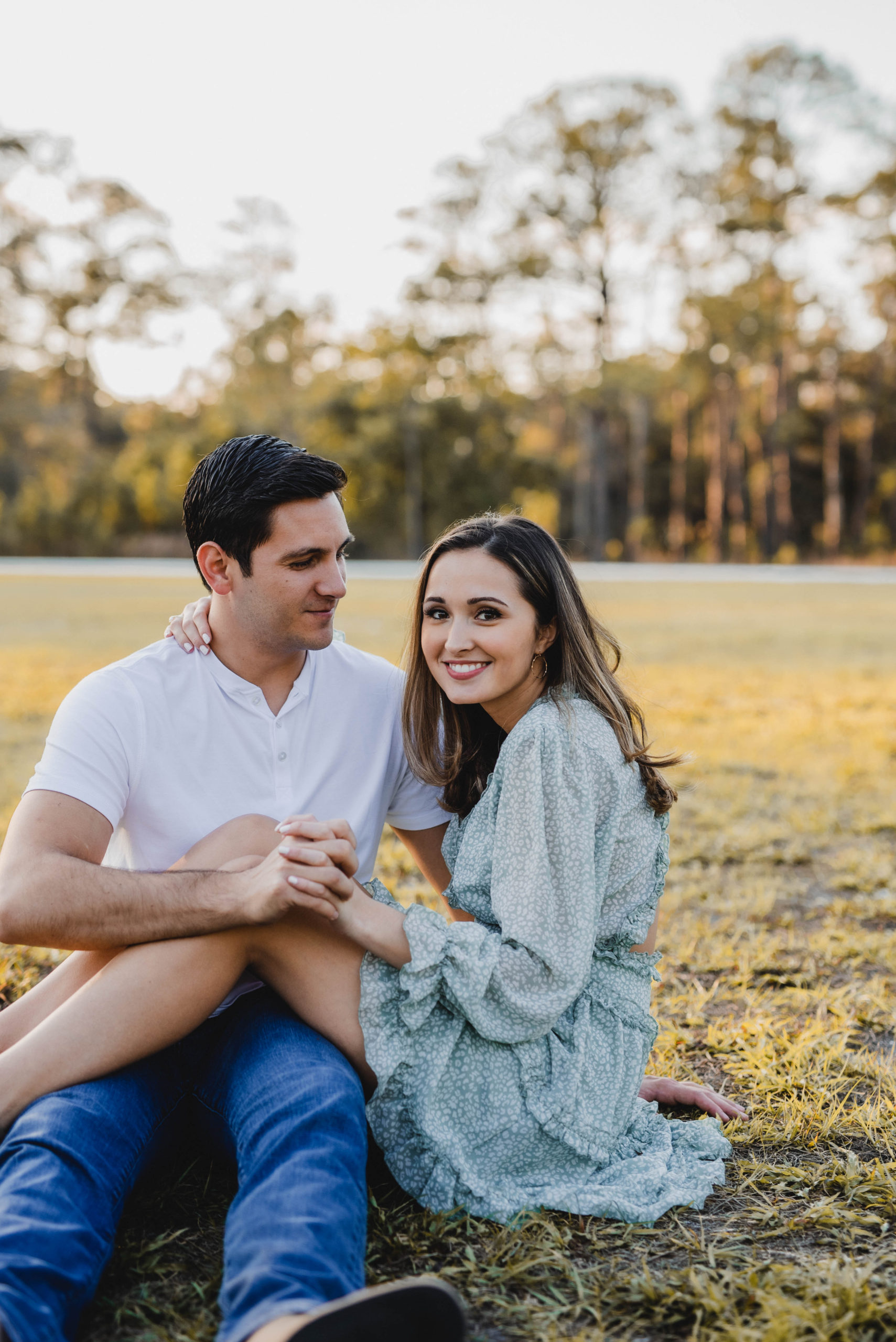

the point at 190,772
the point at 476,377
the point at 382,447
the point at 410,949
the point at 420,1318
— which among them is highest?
the point at 476,377

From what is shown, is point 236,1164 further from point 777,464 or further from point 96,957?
point 777,464

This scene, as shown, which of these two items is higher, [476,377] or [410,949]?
[476,377]

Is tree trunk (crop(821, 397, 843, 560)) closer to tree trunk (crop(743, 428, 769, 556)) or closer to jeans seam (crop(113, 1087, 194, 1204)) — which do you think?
tree trunk (crop(743, 428, 769, 556))

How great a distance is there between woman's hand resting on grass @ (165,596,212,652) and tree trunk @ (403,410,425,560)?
1253 inches

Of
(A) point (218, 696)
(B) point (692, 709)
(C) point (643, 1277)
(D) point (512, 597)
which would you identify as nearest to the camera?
(C) point (643, 1277)

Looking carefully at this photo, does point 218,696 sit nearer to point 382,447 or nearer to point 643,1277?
point 643,1277

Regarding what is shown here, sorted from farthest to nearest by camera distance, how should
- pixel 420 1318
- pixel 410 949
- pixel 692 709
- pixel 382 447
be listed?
pixel 382 447
pixel 692 709
pixel 410 949
pixel 420 1318

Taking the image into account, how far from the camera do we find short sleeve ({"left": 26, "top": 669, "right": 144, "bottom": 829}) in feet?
8.04

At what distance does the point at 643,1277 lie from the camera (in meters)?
2.08

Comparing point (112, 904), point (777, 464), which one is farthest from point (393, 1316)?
point (777, 464)

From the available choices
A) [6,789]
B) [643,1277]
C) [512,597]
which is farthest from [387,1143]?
[6,789]

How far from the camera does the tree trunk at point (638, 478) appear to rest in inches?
1412

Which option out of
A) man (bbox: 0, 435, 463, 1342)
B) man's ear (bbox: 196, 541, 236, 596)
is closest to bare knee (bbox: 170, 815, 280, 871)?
man (bbox: 0, 435, 463, 1342)

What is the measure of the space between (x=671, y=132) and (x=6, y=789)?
116 feet
